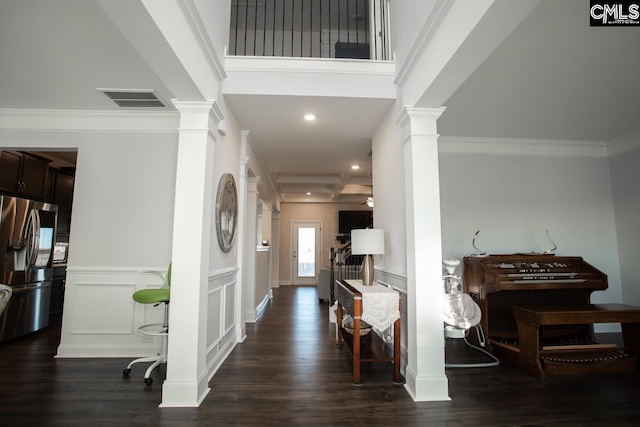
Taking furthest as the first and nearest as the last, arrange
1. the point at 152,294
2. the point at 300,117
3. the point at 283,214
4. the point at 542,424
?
1. the point at 283,214
2. the point at 300,117
3. the point at 152,294
4. the point at 542,424

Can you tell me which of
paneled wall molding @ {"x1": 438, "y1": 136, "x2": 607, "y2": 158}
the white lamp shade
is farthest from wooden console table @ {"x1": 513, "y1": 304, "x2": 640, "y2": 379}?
paneled wall molding @ {"x1": 438, "y1": 136, "x2": 607, "y2": 158}

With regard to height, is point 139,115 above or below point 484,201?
above

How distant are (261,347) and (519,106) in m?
3.81

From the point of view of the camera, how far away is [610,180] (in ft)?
15.1

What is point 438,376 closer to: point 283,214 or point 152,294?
point 152,294

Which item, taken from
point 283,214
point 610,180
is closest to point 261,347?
point 610,180

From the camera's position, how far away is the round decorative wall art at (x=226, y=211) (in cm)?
299

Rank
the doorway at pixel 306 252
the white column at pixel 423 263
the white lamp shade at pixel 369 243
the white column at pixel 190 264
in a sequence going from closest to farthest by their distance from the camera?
the white column at pixel 190 264
the white column at pixel 423 263
the white lamp shade at pixel 369 243
the doorway at pixel 306 252

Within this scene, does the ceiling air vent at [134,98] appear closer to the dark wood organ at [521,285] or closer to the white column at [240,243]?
the white column at [240,243]

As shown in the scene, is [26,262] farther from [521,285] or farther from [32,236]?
[521,285]

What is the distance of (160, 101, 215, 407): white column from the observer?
7.83ft

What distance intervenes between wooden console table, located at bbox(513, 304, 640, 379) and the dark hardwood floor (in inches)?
3.8

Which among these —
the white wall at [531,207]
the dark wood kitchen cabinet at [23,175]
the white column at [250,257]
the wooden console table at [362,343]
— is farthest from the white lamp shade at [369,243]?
the dark wood kitchen cabinet at [23,175]

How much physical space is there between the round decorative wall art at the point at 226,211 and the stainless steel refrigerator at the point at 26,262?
2637mm
